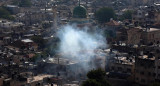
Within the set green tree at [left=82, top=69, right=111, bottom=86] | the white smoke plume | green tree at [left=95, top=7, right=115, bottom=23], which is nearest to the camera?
green tree at [left=82, top=69, right=111, bottom=86]

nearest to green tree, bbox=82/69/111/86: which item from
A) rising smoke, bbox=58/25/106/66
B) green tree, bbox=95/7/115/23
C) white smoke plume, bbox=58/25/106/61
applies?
rising smoke, bbox=58/25/106/66

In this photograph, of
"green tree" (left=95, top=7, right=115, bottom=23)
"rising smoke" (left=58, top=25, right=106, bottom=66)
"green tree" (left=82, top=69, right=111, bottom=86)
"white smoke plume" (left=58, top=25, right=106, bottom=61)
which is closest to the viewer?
"green tree" (left=82, top=69, right=111, bottom=86)

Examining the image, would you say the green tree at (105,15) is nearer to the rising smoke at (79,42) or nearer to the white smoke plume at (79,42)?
the rising smoke at (79,42)

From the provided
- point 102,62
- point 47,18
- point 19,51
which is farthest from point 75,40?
point 47,18

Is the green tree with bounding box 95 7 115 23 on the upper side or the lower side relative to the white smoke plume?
upper

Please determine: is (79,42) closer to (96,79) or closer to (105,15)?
(96,79)

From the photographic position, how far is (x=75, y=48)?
50188 mm

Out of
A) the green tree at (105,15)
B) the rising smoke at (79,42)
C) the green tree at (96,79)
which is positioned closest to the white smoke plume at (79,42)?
the rising smoke at (79,42)

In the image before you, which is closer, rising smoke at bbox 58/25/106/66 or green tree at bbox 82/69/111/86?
green tree at bbox 82/69/111/86

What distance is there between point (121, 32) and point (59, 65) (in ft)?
64.6

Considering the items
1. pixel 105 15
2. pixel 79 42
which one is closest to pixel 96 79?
pixel 79 42

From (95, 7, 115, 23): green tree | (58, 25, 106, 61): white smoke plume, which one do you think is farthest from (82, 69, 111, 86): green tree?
(95, 7, 115, 23): green tree

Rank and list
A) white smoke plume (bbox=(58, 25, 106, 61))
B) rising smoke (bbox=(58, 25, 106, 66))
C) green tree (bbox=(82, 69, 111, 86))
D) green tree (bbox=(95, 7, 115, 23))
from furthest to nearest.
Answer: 1. green tree (bbox=(95, 7, 115, 23))
2. white smoke plume (bbox=(58, 25, 106, 61))
3. rising smoke (bbox=(58, 25, 106, 66))
4. green tree (bbox=(82, 69, 111, 86))

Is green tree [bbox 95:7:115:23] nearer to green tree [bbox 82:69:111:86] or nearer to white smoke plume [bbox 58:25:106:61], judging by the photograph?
white smoke plume [bbox 58:25:106:61]
